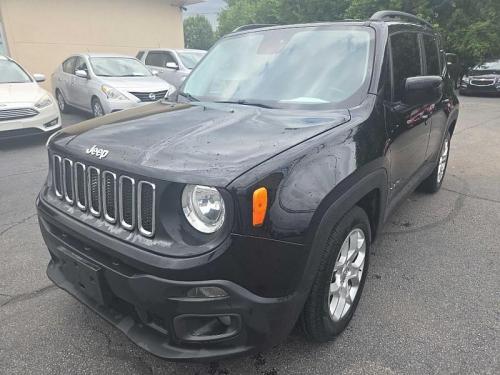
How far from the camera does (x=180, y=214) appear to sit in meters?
1.80

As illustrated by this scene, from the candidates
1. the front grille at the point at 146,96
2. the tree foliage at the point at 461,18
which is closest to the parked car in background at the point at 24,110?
the front grille at the point at 146,96

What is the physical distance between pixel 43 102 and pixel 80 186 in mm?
6326

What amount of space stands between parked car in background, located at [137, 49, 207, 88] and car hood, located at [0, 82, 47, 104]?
378 centimetres

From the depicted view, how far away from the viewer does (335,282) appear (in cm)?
232

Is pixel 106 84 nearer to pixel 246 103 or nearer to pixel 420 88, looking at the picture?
pixel 246 103

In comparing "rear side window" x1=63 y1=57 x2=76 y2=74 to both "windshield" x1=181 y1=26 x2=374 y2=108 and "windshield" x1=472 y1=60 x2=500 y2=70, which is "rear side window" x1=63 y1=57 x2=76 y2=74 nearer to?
"windshield" x1=181 y1=26 x2=374 y2=108

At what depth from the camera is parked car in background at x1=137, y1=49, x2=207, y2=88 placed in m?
11.3

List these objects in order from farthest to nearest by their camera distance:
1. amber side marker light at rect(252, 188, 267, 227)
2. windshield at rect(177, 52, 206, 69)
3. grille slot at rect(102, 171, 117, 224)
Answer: windshield at rect(177, 52, 206, 69) → grille slot at rect(102, 171, 117, 224) → amber side marker light at rect(252, 188, 267, 227)

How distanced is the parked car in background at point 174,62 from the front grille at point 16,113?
429cm

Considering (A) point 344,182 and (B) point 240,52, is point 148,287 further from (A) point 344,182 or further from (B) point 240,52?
(B) point 240,52

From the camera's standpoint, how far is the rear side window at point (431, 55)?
381cm

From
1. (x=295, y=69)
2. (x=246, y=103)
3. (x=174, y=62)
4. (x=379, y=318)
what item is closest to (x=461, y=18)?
(x=174, y=62)

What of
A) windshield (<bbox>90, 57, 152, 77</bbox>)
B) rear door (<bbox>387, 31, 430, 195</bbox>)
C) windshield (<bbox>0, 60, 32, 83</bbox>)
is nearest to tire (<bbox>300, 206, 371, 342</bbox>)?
rear door (<bbox>387, 31, 430, 195</bbox>)

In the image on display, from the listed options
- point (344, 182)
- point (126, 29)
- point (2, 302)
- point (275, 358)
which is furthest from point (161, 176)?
point (126, 29)
